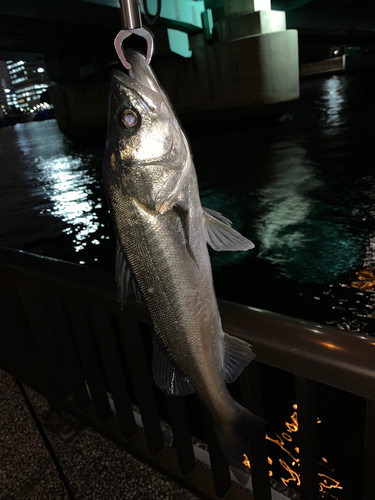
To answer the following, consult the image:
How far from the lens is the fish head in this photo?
4.22 feet

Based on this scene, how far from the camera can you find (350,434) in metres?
3.84

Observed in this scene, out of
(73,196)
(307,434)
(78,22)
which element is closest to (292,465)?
(307,434)

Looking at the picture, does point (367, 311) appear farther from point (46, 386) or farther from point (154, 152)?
point (154, 152)

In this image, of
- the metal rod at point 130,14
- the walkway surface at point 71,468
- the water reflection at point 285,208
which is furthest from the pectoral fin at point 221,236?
the water reflection at point 285,208

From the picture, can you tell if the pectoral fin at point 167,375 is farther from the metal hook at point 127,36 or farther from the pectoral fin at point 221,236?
the metal hook at point 127,36

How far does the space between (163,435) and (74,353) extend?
0.92m

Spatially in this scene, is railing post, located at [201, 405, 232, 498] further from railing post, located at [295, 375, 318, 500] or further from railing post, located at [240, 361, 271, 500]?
railing post, located at [295, 375, 318, 500]

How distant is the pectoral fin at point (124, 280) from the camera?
137 centimetres

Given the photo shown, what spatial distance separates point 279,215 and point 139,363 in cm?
790

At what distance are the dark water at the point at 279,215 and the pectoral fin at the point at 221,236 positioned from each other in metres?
3.11

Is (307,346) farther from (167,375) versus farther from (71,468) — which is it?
(71,468)

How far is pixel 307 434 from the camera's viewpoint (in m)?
1.50

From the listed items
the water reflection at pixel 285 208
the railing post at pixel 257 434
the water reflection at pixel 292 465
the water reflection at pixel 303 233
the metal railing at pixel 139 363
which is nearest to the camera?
the metal railing at pixel 139 363

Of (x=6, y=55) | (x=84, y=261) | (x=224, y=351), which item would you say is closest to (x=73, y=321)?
(x=224, y=351)
